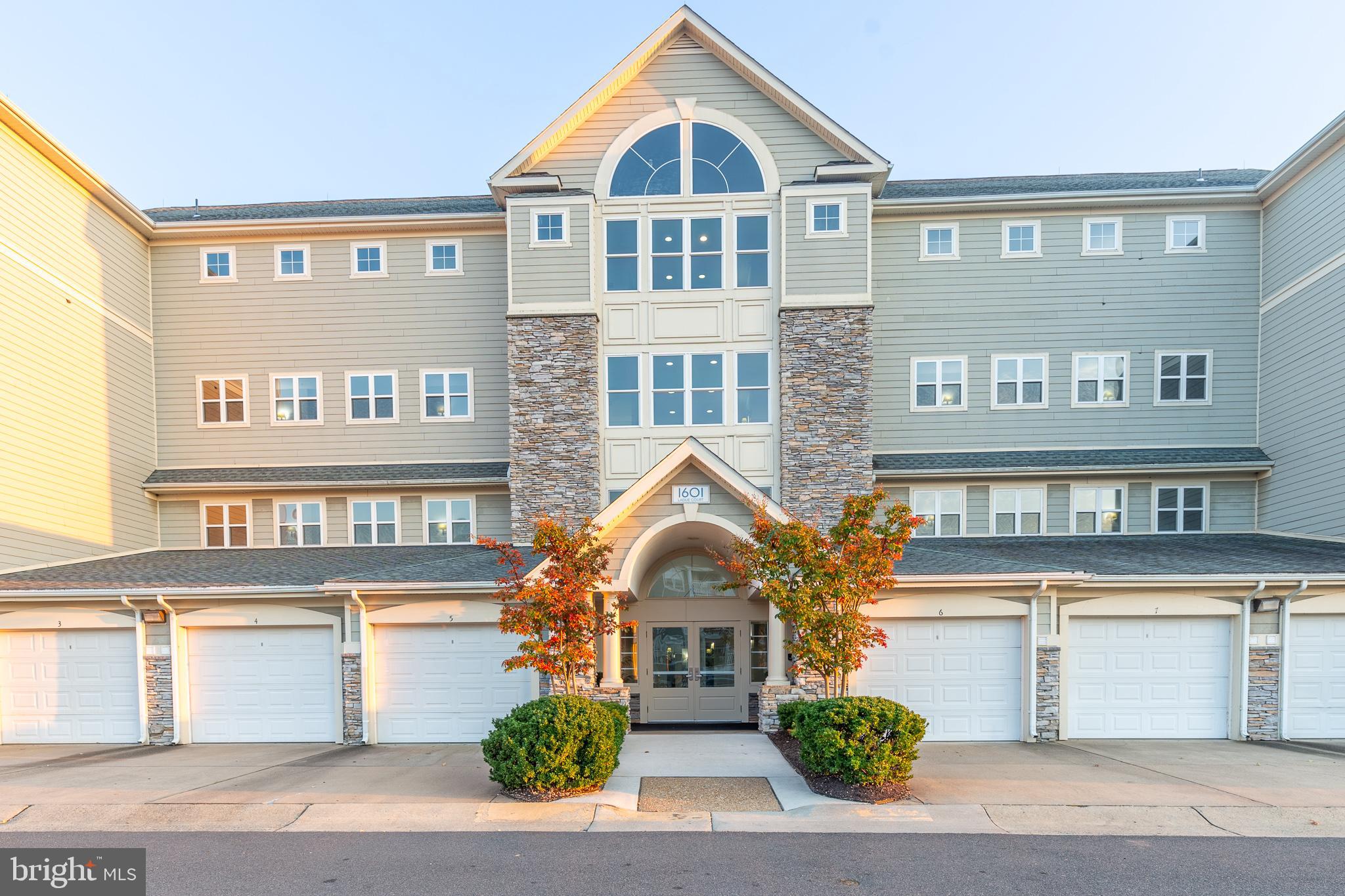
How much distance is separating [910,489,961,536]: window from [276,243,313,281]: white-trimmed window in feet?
50.8

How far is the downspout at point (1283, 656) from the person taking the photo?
43.9 ft

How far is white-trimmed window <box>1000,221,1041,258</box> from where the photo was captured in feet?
55.9

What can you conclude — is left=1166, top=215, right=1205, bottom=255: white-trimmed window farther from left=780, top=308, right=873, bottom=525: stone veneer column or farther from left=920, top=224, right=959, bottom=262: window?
left=780, top=308, right=873, bottom=525: stone veneer column

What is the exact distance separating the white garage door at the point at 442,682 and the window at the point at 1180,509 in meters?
14.6

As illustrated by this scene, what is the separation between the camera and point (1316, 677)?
13.5 metres

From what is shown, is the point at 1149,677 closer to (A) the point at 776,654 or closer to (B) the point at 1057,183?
(A) the point at 776,654

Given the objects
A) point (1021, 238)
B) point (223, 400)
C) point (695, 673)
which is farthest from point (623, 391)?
point (1021, 238)

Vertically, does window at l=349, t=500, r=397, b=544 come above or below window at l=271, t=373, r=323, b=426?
below

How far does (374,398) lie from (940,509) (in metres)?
13.7

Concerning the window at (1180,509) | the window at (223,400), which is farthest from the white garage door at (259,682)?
the window at (1180,509)

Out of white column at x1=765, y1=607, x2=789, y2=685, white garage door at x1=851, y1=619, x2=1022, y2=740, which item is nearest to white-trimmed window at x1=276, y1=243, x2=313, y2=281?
white column at x1=765, y1=607, x2=789, y2=685

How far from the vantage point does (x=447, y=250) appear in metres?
17.4

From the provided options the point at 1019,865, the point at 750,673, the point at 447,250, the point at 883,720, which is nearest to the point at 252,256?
the point at 447,250

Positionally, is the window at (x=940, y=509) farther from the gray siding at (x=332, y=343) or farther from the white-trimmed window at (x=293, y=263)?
the white-trimmed window at (x=293, y=263)
